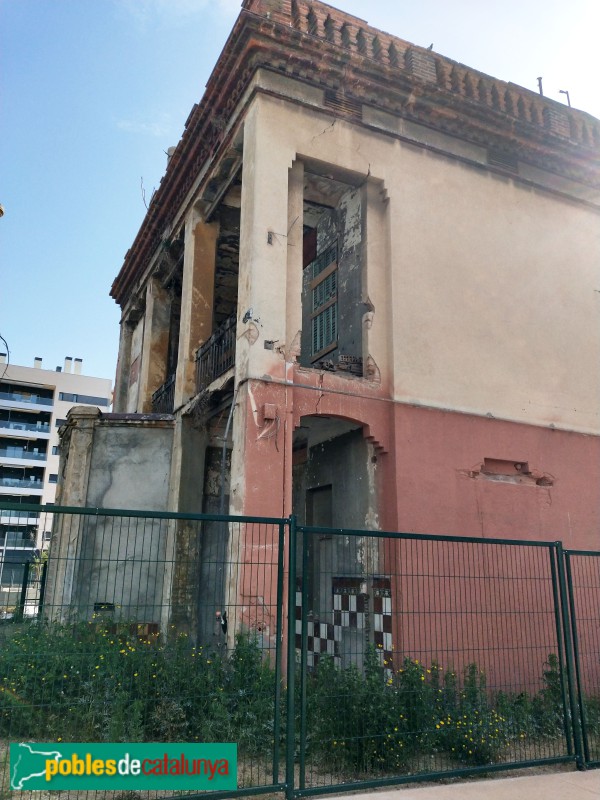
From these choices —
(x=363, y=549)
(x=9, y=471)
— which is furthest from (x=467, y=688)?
(x=9, y=471)

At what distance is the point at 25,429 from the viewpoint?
61.5 meters

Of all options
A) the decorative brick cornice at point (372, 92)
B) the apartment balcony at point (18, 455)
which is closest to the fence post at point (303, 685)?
the decorative brick cornice at point (372, 92)

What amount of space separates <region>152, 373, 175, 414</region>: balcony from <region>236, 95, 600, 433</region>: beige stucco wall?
4636 mm

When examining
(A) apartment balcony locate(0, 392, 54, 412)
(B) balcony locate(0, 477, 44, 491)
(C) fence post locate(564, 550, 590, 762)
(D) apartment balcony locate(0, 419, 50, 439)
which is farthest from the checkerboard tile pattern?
(A) apartment balcony locate(0, 392, 54, 412)

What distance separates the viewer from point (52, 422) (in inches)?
2470

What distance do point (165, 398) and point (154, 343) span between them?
1.66 meters

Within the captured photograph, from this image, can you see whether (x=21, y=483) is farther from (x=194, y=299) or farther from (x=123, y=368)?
(x=194, y=299)

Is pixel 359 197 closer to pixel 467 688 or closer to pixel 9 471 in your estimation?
pixel 467 688

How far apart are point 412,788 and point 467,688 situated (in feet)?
3.63

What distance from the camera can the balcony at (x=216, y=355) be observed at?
10125mm

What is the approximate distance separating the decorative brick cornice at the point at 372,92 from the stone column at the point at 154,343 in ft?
8.49

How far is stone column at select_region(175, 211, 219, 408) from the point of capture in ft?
38.1

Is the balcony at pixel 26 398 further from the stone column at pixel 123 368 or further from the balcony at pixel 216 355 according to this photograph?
the balcony at pixel 216 355

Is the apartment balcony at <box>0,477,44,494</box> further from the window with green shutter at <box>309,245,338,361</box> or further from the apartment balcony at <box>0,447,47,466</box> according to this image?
the window with green shutter at <box>309,245,338,361</box>
